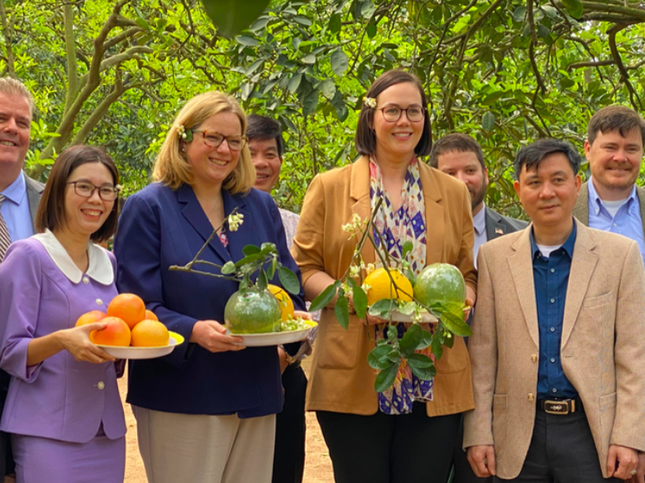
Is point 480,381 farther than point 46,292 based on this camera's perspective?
Yes

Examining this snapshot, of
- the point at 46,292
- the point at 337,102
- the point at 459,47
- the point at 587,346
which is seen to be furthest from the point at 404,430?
the point at 459,47

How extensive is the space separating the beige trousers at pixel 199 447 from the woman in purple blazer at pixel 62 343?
0.11 metres

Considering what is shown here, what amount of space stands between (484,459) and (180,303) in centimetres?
136

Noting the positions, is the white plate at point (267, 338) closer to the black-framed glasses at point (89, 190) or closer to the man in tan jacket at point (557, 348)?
the black-framed glasses at point (89, 190)

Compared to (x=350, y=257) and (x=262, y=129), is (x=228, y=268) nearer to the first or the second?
(x=350, y=257)

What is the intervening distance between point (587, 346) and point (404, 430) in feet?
2.59

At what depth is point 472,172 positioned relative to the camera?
390 cm

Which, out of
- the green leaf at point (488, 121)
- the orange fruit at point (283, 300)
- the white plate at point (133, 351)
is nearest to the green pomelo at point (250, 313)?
the orange fruit at point (283, 300)

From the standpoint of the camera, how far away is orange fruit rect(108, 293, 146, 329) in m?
2.50

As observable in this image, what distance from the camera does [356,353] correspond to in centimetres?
301

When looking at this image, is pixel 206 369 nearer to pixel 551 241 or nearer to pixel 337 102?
pixel 551 241

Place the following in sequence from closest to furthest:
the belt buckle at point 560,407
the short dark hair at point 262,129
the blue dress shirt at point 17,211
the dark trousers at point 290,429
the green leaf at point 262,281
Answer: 1. the green leaf at point 262,281
2. the belt buckle at point 560,407
3. the blue dress shirt at point 17,211
4. the dark trousers at point 290,429
5. the short dark hair at point 262,129

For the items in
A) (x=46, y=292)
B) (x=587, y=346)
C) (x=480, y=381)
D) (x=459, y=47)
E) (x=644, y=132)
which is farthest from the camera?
(x=459, y=47)

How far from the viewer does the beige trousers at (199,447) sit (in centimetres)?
275
